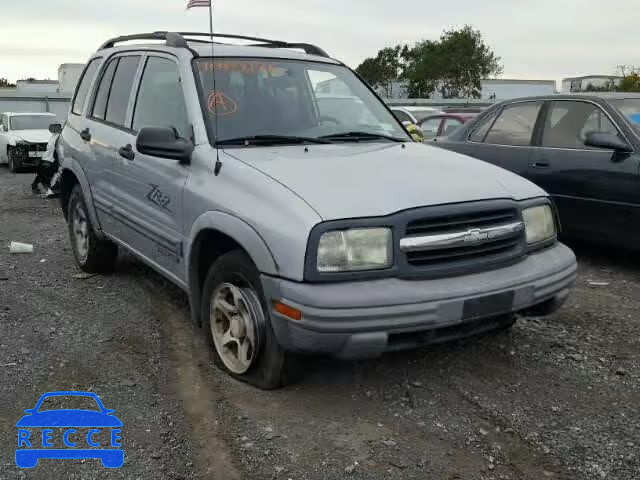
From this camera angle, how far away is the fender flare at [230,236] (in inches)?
123

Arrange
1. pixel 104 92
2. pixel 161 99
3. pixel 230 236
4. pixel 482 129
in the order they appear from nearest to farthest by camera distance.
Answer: pixel 230 236 → pixel 161 99 → pixel 104 92 → pixel 482 129

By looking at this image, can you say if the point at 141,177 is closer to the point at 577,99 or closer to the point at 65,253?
the point at 65,253

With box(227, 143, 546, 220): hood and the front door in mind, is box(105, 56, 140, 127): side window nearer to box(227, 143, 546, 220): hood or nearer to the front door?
the front door

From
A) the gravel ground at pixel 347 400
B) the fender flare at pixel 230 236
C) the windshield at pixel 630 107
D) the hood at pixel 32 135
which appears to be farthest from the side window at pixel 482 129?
the hood at pixel 32 135

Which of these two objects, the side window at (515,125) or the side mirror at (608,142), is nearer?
the side mirror at (608,142)

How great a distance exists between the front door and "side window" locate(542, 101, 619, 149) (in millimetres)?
3650

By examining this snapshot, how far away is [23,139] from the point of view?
15445 mm

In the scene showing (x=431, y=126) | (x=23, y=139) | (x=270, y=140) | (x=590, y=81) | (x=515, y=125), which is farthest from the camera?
(x=590, y=81)

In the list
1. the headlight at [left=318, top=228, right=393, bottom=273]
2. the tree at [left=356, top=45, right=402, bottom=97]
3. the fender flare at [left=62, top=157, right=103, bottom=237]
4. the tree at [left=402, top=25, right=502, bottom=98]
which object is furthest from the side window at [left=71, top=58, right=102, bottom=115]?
the tree at [left=356, top=45, right=402, bottom=97]

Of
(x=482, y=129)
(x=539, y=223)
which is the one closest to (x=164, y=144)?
(x=539, y=223)

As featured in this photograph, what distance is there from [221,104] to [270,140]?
0.37m

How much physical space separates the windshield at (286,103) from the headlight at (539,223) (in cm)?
116

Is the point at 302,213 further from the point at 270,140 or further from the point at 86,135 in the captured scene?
the point at 86,135

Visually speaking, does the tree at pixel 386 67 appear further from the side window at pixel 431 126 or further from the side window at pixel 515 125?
the side window at pixel 515 125
